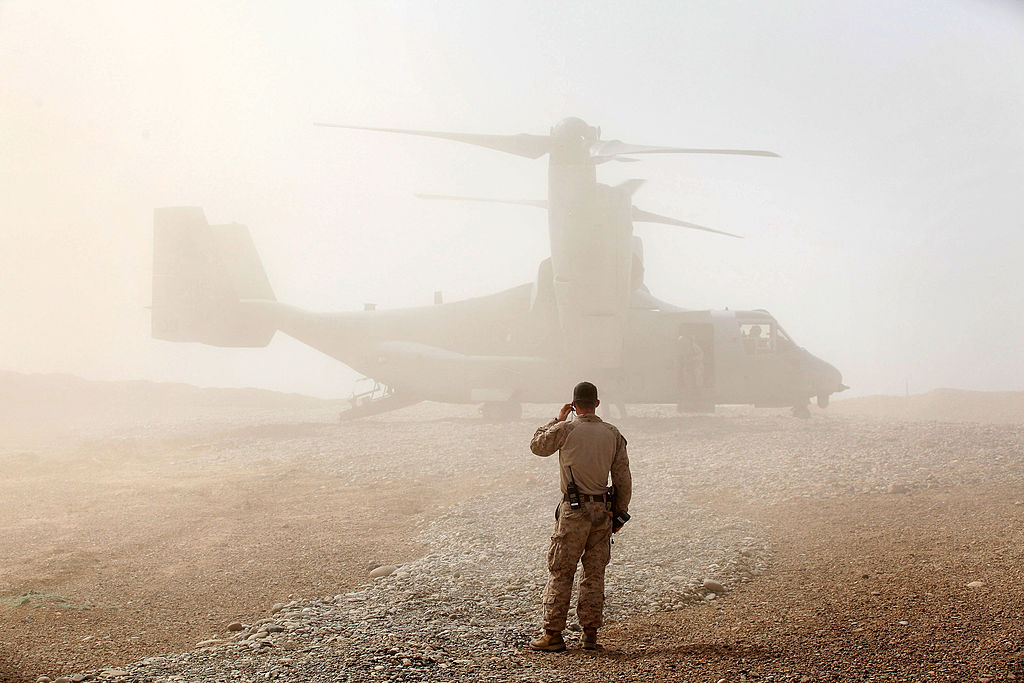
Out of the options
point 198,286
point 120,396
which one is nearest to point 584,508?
point 198,286

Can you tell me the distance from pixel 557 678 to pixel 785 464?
8579mm

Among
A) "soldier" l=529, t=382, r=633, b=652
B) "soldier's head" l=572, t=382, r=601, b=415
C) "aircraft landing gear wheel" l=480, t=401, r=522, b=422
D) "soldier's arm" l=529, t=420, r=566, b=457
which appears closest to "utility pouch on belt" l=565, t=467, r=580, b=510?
"soldier" l=529, t=382, r=633, b=652

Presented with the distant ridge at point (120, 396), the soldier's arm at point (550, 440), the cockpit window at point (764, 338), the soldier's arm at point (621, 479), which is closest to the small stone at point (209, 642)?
the soldier's arm at point (550, 440)

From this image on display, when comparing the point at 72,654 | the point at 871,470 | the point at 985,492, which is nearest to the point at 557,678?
the point at 72,654

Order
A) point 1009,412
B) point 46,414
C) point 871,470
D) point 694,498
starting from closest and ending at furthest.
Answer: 1. point 694,498
2. point 871,470
3. point 1009,412
4. point 46,414

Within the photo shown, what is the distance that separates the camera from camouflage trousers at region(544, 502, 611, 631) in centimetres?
480

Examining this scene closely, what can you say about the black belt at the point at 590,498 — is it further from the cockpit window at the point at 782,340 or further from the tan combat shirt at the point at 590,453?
the cockpit window at the point at 782,340

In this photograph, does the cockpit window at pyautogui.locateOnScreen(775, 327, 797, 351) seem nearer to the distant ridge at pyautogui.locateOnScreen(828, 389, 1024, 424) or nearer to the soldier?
the distant ridge at pyautogui.locateOnScreen(828, 389, 1024, 424)

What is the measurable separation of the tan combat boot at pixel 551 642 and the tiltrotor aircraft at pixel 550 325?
1230 centimetres

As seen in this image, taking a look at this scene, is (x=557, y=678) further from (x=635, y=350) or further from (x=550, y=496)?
(x=635, y=350)

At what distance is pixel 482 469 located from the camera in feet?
41.7

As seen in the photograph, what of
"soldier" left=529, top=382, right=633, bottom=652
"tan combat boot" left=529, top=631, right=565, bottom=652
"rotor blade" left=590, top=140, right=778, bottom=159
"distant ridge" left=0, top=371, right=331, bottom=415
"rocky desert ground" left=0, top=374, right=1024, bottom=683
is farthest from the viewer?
"distant ridge" left=0, top=371, right=331, bottom=415

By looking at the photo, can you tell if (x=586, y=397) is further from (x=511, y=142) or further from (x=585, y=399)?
(x=511, y=142)

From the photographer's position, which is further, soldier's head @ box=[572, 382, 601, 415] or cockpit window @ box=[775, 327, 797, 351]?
cockpit window @ box=[775, 327, 797, 351]
